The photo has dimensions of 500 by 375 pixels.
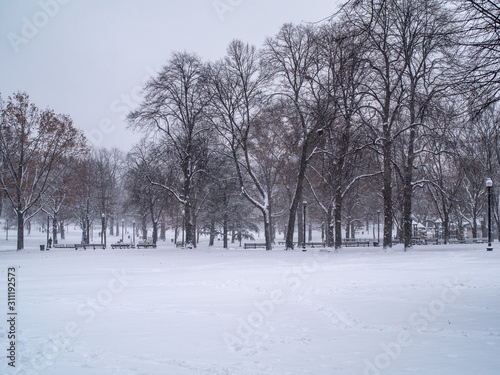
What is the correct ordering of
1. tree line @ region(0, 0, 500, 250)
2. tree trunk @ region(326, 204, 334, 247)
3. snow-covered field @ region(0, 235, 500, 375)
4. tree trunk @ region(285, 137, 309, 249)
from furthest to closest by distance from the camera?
tree trunk @ region(326, 204, 334, 247)
tree trunk @ region(285, 137, 309, 249)
tree line @ region(0, 0, 500, 250)
snow-covered field @ region(0, 235, 500, 375)

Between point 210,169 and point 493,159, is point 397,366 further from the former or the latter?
point 493,159

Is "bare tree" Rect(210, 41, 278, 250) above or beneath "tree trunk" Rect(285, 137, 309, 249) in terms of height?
above

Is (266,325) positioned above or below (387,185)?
below

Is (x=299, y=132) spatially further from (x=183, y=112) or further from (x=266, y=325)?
(x=266, y=325)

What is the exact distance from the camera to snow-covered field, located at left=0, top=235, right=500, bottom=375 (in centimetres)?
593

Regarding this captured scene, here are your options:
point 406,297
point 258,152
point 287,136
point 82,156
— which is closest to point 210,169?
point 258,152

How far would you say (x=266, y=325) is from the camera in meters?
7.91

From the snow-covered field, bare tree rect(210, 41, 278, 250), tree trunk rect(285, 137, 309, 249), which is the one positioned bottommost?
the snow-covered field

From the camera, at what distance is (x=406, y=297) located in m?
9.77

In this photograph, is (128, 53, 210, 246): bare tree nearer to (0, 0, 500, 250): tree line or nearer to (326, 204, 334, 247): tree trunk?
(0, 0, 500, 250): tree line

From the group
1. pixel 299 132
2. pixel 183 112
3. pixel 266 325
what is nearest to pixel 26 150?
pixel 183 112

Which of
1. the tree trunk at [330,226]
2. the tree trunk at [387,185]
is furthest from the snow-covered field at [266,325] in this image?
the tree trunk at [330,226]

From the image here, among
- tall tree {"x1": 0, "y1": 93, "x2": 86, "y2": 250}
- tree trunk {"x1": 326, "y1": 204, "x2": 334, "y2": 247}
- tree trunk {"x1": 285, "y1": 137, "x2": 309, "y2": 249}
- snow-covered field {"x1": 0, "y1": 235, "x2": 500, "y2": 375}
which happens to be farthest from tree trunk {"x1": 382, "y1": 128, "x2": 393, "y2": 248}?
tall tree {"x1": 0, "y1": 93, "x2": 86, "y2": 250}

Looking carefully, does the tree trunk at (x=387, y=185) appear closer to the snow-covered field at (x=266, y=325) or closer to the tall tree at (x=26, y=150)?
the snow-covered field at (x=266, y=325)
